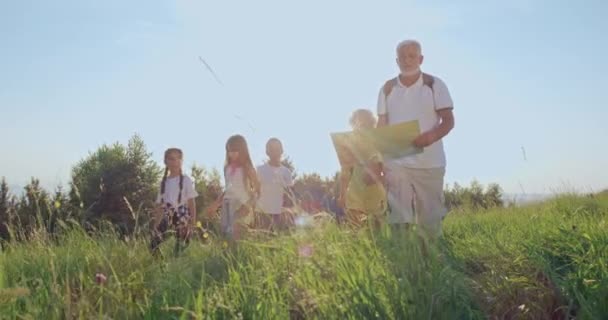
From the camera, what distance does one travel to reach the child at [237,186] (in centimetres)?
650

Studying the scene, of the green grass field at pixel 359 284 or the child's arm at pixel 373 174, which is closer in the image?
the green grass field at pixel 359 284

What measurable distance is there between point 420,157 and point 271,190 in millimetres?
2972

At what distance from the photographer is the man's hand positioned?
13.1ft

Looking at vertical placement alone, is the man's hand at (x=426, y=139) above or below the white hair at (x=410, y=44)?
below

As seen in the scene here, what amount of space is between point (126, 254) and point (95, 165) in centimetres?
1335

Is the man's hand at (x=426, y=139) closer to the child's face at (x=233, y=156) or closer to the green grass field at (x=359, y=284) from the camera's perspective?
the green grass field at (x=359, y=284)

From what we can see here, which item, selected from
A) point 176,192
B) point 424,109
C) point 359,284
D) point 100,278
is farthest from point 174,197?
point 359,284

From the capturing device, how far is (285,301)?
8.59ft

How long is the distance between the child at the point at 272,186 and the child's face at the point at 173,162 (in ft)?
3.13

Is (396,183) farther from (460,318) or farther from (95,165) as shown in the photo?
(95,165)

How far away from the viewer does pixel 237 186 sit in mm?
6609

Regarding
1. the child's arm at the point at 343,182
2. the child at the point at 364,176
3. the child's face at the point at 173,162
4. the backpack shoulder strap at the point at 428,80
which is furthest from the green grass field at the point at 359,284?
the child's face at the point at 173,162

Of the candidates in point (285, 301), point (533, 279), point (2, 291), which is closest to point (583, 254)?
point (533, 279)

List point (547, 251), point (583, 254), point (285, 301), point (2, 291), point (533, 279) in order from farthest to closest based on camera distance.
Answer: point (547, 251)
point (583, 254)
point (533, 279)
point (285, 301)
point (2, 291)
